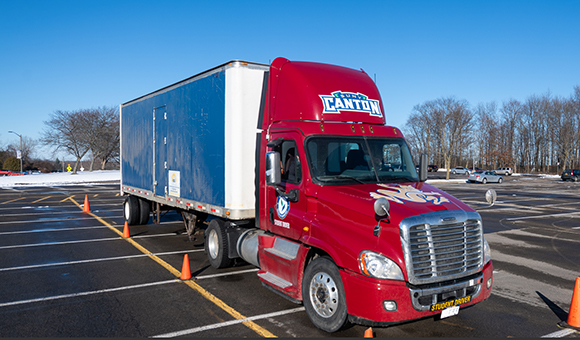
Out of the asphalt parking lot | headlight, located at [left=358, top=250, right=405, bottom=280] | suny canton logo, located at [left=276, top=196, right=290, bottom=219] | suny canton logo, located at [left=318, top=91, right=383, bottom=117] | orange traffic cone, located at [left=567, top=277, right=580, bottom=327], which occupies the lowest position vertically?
the asphalt parking lot

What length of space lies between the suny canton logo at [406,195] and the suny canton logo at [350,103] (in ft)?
4.72

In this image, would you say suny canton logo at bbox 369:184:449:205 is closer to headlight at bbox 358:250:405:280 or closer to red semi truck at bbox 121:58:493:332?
red semi truck at bbox 121:58:493:332

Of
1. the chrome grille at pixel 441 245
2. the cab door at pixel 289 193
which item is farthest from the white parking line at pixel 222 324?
the chrome grille at pixel 441 245

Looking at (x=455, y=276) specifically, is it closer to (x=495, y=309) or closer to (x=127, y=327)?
(x=495, y=309)

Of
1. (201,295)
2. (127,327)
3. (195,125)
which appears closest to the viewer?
(127,327)

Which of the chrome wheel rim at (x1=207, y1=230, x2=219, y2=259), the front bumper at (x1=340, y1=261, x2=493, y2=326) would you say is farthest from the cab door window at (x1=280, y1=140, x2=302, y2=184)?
the chrome wheel rim at (x1=207, y1=230, x2=219, y2=259)

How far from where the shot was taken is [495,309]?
6.04 meters

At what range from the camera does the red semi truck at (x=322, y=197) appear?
4.52 m

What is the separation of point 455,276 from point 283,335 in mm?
2200

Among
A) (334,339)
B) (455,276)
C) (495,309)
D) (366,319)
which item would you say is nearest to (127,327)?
(334,339)

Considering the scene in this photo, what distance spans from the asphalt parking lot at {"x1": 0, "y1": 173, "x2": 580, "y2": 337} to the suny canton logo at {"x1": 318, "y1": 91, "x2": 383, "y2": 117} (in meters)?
3.10

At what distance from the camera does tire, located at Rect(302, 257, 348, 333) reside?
15.6ft

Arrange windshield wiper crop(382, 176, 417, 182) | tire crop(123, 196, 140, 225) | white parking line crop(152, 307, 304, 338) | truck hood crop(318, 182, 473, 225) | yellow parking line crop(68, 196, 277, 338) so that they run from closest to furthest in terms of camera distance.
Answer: truck hood crop(318, 182, 473, 225)
white parking line crop(152, 307, 304, 338)
yellow parking line crop(68, 196, 277, 338)
windshield wiper crop(382, 176, 417, 182)
tire crop(123, 196, 140, 225)

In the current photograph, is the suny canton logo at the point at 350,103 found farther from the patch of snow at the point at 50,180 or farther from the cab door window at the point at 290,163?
the patch of snow at the point at 50,180
